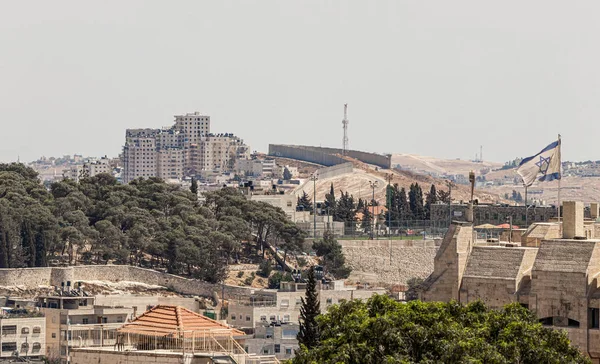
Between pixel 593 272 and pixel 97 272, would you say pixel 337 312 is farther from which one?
pixel 97 272

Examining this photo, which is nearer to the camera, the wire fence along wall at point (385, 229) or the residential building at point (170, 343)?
the residential building at point (170, 343)

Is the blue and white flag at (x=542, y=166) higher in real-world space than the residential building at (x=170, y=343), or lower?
higher

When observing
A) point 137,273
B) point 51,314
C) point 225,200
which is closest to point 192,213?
point 225,200

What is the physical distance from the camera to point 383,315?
42.9 m

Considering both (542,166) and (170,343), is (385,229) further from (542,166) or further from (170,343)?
(170,343)

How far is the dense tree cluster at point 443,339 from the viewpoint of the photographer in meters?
40.7

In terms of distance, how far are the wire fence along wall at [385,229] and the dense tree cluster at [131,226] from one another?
9017 mm

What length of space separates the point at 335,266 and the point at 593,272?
122847 millimetres

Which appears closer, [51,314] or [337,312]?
[337,312]

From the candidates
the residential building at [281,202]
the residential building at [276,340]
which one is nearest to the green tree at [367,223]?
the residential building at [281,202]

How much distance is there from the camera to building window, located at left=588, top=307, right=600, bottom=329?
4341cm

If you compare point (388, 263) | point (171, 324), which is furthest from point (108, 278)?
point (171, 324)

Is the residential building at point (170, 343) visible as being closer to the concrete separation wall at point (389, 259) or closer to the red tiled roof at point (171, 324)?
the red tiled roof at point (171, 324)

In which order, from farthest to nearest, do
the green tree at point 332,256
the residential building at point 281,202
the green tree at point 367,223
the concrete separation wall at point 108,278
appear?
the residential building at point 281,202, the green tree at point 367,223, the green tree at point 332,256, the concrete separation wall at point 108,278
